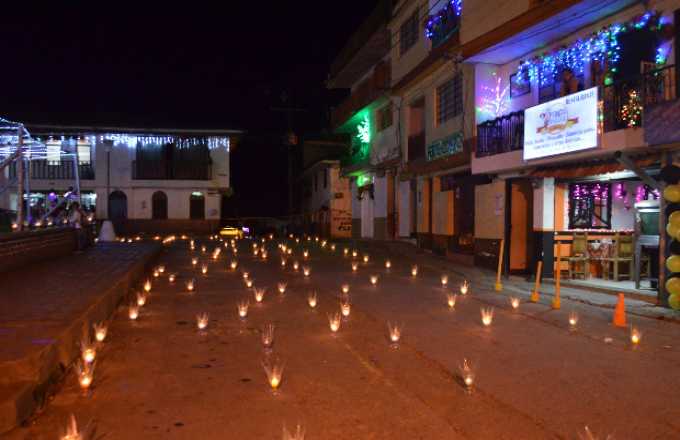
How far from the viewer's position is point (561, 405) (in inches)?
223

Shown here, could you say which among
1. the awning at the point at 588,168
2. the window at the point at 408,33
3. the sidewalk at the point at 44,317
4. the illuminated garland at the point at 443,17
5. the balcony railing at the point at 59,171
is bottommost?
the sidewalk at the point at 44,317

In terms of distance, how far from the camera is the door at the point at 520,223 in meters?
17.8

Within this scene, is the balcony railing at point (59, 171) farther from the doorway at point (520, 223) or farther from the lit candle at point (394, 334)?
the lit candle at point (394, 334)

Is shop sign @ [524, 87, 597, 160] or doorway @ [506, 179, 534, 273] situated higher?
shop sign @ [524, 87, 597, 160]

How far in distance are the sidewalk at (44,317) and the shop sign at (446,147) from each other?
1194cm

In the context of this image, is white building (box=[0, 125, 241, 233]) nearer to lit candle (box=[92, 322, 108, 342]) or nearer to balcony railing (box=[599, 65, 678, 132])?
balcony railing (box=[599, 65, 678, 132])

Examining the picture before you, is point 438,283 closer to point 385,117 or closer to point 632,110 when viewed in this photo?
point 632,110

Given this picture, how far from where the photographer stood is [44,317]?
24.1ft

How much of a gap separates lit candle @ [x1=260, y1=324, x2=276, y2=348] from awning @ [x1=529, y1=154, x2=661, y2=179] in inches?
344

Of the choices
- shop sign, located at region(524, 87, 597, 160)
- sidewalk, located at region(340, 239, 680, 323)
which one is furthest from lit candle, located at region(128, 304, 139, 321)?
shop sign, located at region(524, 87, 597, 160)

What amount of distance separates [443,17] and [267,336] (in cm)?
1737

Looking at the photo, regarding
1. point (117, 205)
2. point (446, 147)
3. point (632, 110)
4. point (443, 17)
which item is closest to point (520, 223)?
point (446, 147)

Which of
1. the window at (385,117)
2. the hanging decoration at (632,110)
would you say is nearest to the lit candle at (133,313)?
the hanging decoration at (632,110)

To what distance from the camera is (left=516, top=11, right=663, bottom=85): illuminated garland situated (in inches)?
512
